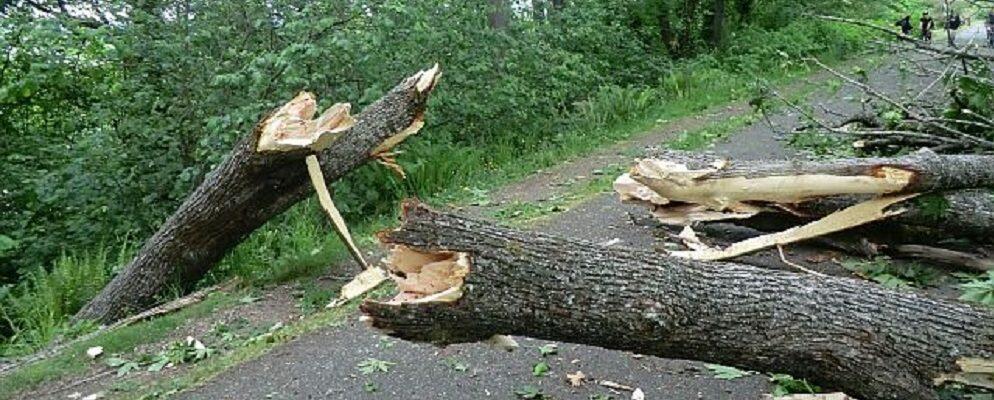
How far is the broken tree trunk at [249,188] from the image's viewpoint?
17.3 ft

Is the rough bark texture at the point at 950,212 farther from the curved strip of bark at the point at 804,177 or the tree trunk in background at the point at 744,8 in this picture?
the tree trunk in background at the point at 744,8

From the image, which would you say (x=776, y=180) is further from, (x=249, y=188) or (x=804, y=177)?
(x=249, y=188)

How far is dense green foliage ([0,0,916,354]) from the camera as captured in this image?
7176 millimetres

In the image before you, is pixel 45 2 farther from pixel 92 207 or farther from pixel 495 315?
pixel 495 315

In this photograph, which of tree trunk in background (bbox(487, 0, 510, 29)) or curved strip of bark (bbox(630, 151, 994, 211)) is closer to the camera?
curved strip of bark (bbox(630, 151, 994, 211))

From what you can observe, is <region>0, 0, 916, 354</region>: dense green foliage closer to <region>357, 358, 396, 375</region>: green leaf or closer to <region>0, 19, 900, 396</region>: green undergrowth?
<region>0, 19, 900, 396</region>: green undergrowth

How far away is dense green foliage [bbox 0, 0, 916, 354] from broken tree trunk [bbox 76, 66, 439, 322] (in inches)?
18.3

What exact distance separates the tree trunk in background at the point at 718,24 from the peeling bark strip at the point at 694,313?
12861 mm

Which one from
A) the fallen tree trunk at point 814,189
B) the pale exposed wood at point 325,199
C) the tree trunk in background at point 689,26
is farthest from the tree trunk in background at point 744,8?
the pale exposed wood at point 325,199

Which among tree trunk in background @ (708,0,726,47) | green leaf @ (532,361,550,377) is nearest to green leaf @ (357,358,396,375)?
green leaf @ (532,361,550,377)

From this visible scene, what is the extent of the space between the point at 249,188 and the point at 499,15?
17.9ft

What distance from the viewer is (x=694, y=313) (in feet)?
9.52

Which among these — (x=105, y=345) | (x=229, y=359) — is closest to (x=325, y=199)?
(x=229, y=359)

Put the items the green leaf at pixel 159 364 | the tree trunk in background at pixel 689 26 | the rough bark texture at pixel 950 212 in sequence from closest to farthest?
the green leaf at pixel 159 364
the rough bark texture at pixel 950 212
the tree trunk in background at pixel 689 26
